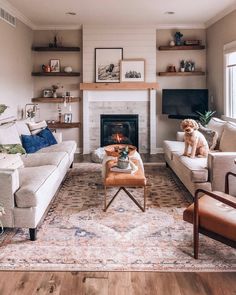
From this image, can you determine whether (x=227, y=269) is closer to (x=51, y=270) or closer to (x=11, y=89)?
(x=51, y=270)

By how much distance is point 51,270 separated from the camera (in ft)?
8.86

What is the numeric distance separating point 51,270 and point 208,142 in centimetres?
335

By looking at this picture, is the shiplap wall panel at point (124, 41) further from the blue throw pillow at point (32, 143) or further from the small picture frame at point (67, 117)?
the blue throw pillow at point (32, 143)

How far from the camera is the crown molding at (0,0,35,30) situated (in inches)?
220

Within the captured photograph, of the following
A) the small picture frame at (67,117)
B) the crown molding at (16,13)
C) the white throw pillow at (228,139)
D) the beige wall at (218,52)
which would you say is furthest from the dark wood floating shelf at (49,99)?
the white throw pillow at (228,139)

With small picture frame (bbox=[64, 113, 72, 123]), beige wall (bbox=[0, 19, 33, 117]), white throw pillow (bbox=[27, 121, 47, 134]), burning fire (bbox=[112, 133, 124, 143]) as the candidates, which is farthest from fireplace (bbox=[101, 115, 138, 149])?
white throw pillow (bbox=[27, 121, 47, 134])

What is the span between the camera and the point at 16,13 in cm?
620

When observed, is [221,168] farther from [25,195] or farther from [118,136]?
[118,136]

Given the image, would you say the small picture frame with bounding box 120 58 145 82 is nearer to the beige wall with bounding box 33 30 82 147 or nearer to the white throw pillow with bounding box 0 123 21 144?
the beige wall with bounding box 33 30 82 147

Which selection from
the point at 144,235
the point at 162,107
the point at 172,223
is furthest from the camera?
the point at 162,107

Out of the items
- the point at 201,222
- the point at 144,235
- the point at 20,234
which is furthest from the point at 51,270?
the point at 201,222

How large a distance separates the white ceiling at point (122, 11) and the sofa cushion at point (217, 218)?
3.81 metres

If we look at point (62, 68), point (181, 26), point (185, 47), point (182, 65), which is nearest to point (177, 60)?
point (182, 65)

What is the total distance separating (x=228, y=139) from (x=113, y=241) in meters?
2.48
